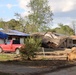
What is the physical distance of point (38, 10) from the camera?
8731 cm

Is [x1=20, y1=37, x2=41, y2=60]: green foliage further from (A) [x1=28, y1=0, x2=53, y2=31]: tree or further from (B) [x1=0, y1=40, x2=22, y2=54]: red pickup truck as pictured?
(A) [x1=28, y1=0, x2=53, y2=31]: tree

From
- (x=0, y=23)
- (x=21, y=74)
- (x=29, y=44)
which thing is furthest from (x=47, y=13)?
(x=21, y=74)

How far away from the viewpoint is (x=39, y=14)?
86812 millimetres

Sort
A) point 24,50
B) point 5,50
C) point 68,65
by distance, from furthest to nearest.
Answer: point 5,50, point 24,50, point 68,65

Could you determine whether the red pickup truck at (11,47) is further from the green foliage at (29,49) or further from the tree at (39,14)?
the tree at (39,14)

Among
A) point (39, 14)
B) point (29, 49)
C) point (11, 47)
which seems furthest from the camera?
point (39, 14)

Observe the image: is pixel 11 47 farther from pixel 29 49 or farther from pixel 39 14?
pixel 39 14

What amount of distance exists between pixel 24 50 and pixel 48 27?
2377 inches

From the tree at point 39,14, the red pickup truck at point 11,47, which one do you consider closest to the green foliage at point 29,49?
the red pickup truck at point 11,47

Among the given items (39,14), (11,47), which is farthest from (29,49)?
(39,14)

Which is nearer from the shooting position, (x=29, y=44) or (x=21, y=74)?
(x=21, y=74)

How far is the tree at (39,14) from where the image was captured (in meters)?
85.4

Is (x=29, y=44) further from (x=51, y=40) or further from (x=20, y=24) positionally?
(x=20, y=24)

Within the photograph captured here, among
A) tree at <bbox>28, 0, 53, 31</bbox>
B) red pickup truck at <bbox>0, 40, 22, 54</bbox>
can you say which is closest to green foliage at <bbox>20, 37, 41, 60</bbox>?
red pickup truck at <bbox>0, 40, 22, 54</bbox>
